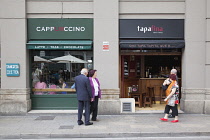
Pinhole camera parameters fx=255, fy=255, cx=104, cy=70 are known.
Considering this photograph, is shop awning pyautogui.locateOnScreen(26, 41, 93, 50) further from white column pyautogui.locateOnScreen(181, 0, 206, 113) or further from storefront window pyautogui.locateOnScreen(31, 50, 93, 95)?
white column pyautogui.locateOnScreen(181, 0, 206, 113)

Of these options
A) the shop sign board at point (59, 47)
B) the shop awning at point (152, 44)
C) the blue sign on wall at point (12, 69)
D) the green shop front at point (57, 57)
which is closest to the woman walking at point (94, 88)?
the shop sign board at point (59, 47)

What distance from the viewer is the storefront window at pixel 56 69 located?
10836mm

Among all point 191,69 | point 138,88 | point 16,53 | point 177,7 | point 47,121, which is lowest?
point 47,121

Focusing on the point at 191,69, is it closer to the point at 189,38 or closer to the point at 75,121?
the point at 189,38

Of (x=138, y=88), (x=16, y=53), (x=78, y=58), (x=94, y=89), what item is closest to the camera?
(x=94, y=89)

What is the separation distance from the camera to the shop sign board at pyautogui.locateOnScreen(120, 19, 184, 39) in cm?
1047

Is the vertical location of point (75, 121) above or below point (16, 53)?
below

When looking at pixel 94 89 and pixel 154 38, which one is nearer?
pixel 94 89

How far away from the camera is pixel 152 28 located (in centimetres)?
1051

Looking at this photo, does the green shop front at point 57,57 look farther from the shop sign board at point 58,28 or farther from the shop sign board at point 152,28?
the shop sign board at point 152,28

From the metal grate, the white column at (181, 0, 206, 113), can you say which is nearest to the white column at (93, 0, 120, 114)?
the metal grate

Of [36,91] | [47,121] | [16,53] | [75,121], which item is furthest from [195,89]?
[16,53]

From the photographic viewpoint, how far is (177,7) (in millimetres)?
10422

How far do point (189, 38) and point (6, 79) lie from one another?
7.55m
